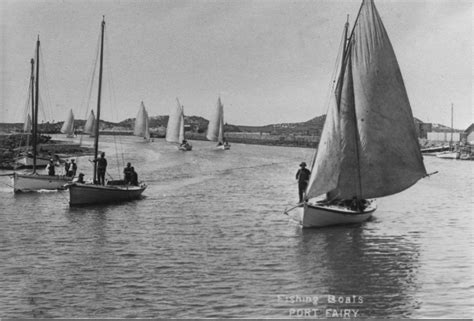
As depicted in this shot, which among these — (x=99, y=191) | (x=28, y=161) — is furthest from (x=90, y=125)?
(x=99, y=191)

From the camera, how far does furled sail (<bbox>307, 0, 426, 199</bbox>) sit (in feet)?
87.5

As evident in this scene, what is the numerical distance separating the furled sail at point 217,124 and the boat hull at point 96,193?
320ft

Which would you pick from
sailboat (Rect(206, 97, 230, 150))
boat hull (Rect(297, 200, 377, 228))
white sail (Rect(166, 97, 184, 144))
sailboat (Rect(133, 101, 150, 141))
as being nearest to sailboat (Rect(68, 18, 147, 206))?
boat hull (Rect(297, 200, 377, 228))

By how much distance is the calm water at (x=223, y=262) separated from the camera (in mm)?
15789

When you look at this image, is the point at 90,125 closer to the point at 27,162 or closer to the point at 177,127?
the point at 177,127

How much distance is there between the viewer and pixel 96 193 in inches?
1404

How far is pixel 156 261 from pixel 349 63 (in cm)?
1312

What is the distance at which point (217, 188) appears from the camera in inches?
1997

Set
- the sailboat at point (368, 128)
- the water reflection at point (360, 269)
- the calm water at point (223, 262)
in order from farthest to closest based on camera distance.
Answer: the sailboat at point (368, 128), the water reflection at point (360, 269), the calm water at point (223, 262)

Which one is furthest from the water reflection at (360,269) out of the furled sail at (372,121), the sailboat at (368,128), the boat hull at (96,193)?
the boat hull at (96,193)

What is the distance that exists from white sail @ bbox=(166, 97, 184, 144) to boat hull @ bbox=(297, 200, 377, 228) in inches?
4068

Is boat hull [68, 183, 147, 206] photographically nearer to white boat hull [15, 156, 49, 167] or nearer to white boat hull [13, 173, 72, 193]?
white boat hull [13, 173, 72, 193]

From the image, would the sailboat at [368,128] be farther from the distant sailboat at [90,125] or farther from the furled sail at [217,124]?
the distant sailboat at [90,125]

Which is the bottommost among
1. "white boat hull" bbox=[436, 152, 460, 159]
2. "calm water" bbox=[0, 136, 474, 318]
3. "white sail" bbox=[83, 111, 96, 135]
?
"calm water" bbox=[0, 136, 474, 318]
